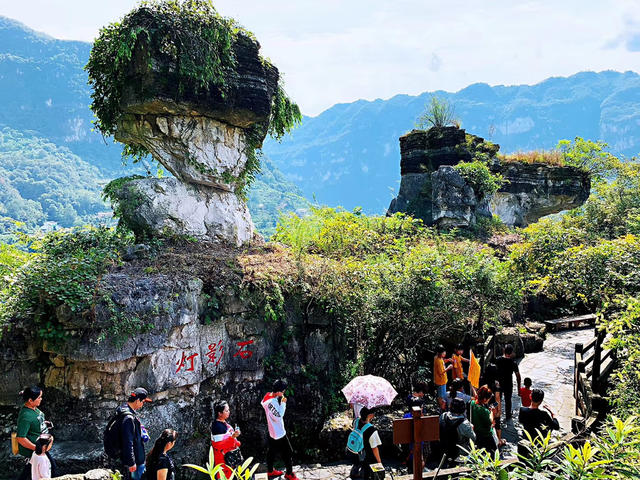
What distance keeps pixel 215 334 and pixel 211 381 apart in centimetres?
87

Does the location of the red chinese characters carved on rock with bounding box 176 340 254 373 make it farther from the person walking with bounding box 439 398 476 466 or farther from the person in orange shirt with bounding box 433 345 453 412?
the person walking with bounding box 439 398 476 466

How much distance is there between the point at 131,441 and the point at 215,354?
3.73 metres

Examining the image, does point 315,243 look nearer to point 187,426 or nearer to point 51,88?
point 187,426

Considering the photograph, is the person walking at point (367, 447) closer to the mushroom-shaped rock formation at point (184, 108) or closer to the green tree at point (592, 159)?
the mushroom-shaped rock formation at point (184, 108)

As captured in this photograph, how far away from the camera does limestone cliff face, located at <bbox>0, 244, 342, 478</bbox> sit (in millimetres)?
7426

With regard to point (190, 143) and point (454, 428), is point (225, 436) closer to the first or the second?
point (454, 428)

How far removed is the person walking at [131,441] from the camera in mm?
5133

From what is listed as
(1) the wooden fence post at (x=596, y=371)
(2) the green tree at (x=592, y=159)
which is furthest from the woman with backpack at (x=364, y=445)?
(2) the green tree at (x=592, y=159)

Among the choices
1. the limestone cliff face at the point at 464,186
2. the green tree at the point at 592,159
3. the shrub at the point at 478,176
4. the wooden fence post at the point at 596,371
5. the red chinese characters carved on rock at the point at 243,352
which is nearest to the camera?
the wooden fence post at the point at 596,371

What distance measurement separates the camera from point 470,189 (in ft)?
62.1

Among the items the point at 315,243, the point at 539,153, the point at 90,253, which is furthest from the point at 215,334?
the point at 539,153

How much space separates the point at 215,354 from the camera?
29.1 feet

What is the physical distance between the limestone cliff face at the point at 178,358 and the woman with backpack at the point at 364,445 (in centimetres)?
382

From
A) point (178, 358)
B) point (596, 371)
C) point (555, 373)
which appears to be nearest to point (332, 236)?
point (178, 358)
